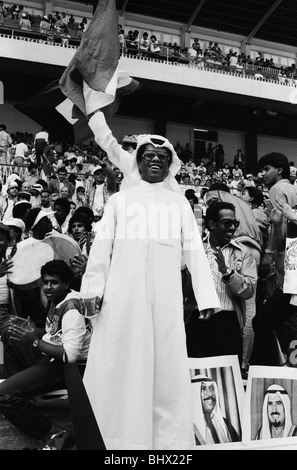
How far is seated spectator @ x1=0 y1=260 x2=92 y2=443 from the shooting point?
2678 mm

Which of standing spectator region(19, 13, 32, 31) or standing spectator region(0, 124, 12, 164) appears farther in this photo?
standing spectator region(19, 13, 32, 31)

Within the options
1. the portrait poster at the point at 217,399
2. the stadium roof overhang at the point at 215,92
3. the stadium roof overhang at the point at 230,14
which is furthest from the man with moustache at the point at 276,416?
the stadium roof overhang at the point at 230,14

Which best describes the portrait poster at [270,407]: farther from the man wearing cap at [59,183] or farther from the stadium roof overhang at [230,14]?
the stadium roof overhang at [230,14]

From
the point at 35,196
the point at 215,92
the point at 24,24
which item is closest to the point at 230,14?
the point at 215,92

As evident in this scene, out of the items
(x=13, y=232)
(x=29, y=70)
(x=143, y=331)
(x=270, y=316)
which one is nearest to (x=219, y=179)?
(x=29, y=70)

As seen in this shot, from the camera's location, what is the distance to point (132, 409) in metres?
2.15

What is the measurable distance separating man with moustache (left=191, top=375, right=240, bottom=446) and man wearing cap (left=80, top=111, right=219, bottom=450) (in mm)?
314

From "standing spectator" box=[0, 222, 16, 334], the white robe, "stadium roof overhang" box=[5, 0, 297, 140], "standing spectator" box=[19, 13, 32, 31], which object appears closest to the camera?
the white robe

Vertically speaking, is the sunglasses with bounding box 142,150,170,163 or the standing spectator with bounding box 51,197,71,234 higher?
the sunglasses with bounding box 142,150,170,163

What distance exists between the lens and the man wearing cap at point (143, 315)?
7.13 ft

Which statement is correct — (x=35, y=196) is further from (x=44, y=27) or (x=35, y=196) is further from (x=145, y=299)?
(x=44, y=27)

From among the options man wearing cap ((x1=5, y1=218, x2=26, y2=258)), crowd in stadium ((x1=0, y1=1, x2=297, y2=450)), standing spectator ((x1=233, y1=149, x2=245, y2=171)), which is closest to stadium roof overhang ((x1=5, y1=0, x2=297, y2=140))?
standing spectator ((x1=233, y1=149, x2=245, y2=171))

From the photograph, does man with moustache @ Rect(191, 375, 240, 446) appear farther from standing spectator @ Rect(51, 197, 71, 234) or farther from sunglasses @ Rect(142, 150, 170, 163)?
standing spectator @ Rect(51, 197, 71, 234)

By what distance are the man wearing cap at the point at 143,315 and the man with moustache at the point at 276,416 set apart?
520mm
